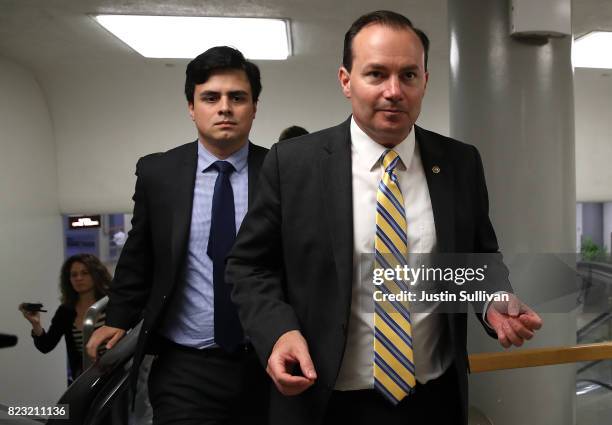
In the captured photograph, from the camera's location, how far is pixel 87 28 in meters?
5.43

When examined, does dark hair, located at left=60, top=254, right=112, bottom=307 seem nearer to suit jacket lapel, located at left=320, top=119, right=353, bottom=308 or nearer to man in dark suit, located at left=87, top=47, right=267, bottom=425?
man in dark suit, located at left=87, top=47, right=267, bottom=425

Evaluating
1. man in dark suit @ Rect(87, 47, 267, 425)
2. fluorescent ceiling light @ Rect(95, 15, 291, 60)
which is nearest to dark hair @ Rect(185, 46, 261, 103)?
man in dark suit @ Rect(87, 47, 267, 425)

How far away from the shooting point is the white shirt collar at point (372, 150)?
147cm

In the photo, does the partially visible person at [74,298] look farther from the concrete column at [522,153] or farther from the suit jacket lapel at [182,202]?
the concrete column at [522,153]

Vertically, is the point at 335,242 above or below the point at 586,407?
above

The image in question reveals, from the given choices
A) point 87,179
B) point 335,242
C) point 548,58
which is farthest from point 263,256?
point 87,179

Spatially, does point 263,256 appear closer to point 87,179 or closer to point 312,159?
point 312,159

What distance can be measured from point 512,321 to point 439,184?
39 cm

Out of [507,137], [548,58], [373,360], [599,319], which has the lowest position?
[599,319]

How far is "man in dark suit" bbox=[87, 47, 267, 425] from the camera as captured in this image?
2.05 meters

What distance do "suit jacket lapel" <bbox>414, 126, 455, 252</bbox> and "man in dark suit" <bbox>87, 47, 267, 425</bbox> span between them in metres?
0.82

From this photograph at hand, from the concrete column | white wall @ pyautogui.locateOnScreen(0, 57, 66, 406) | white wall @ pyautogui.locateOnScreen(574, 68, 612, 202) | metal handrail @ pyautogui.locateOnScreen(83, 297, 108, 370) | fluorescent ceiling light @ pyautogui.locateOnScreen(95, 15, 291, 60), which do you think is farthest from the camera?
white wall @ pyautogui.locateOnScreen(574, 68, 612, 202)

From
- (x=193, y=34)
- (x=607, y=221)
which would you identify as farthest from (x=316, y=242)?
(x=607, y=221)

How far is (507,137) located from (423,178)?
177 cm
